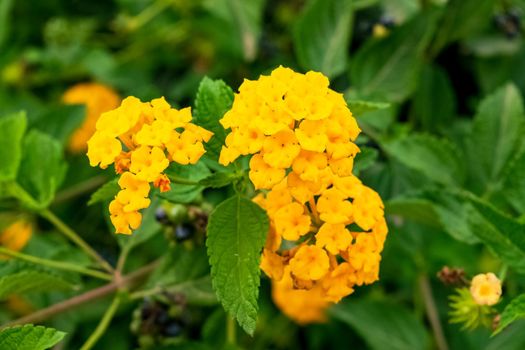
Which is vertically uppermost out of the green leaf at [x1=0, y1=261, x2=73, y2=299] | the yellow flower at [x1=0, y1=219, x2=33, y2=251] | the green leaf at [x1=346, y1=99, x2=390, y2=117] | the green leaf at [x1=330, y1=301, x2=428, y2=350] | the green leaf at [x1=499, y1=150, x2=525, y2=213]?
the green leaf at [x1=346, y1=99, x2=390, y2=117]

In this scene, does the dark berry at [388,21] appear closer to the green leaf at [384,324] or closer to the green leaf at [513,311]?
the green leaf at [384,324]

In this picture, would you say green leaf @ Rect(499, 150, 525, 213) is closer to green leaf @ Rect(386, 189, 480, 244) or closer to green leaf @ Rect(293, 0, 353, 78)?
green leaf @ Rect(386, 189, 480, 244)

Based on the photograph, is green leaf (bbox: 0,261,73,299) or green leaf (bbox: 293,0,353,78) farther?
green leaf (bbox: 293,0,353,78)

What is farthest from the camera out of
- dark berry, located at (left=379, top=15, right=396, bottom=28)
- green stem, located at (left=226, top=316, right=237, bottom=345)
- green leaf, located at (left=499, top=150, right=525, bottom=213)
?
dark berry, located at (left=379, top=15, right=396, bottom=28)

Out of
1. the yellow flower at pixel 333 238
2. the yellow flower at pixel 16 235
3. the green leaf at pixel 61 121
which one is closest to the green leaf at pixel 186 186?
the yellow flower at pixel 333 238

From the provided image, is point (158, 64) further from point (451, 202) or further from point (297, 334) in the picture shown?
point (451, 202)

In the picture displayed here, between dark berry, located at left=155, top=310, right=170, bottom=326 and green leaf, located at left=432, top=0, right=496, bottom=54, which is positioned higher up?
green leaf, located at left=432, top=0, right=496, bottom=54

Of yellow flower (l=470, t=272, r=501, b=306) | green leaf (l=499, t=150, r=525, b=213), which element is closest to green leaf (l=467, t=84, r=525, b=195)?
green leaf (l=499, t=150, r=525, b=213)
